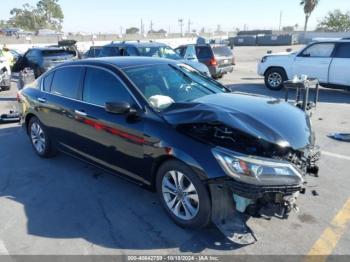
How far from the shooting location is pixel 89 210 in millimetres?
4086

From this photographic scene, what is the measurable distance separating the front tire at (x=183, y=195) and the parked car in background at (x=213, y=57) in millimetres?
11256

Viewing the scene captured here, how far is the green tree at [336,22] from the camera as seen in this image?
62312mm

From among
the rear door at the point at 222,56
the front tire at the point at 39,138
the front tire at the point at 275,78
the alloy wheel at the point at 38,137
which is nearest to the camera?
the front tire at the point at 39,138

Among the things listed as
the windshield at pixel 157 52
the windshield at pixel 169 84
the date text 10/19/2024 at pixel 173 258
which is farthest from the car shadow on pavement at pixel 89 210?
the windshield at pixel 157 52

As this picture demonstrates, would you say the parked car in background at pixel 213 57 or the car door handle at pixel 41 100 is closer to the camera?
the car door handle at pixel 41 100

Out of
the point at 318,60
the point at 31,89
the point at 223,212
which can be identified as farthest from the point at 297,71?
the point at 223,212

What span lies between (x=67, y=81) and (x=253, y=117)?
2.86 metres

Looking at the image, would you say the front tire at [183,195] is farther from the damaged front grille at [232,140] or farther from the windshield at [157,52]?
the windshield at [157,52]

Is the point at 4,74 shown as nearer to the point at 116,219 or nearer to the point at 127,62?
the point at 127,62

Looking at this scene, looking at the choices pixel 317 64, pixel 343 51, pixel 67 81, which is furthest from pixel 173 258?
pixel 343 51

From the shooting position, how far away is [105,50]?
1412 cm

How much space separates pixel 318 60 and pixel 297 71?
0.75 meters

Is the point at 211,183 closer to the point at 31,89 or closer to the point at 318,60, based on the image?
the point at 31,89

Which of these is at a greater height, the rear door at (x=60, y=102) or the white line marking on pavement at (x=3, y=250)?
the rear door at (x=60, y=102)
